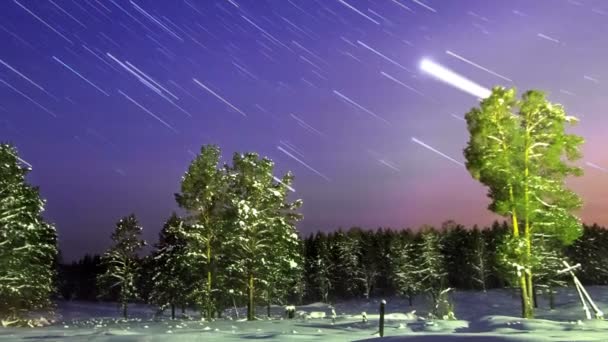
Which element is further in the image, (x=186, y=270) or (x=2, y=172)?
(x=186, y=270)

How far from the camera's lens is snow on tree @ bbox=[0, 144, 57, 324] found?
105 ft

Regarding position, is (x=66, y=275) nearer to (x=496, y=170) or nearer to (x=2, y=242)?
(x=2, y=242)

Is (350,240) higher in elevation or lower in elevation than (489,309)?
higher

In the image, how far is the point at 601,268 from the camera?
9238 cm

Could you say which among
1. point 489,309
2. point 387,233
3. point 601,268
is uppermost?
point 387,233

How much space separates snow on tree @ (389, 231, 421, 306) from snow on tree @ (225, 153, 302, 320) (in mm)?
50191

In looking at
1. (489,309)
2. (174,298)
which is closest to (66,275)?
(174,298)

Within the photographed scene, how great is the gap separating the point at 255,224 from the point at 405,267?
54.6m

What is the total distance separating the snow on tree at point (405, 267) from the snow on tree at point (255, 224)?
50191 millimetres

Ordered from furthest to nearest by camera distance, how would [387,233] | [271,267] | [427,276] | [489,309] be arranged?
1. [387,233]
2. [427,276]
3. [489,309]
4. [271,267]

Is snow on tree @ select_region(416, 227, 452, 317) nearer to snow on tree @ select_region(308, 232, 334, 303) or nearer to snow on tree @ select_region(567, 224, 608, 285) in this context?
snow on tree @ select_region(308, 232, 334, 303)

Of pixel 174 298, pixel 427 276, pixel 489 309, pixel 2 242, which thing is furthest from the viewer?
pixel 427 276

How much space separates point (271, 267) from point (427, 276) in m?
51.7

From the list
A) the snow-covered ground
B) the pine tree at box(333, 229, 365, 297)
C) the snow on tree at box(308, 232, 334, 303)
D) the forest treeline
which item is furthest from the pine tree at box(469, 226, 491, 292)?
the snow-covered ground
